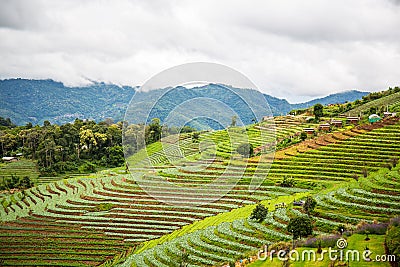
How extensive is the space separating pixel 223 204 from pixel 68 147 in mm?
35607

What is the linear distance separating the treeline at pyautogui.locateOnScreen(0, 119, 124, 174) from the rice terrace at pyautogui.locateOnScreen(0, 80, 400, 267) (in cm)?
947

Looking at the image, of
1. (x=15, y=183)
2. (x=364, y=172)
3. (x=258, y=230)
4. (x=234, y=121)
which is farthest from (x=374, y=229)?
(x=15, y=183)

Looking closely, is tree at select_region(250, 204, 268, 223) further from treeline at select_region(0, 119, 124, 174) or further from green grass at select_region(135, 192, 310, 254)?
treeline at select_region(0, 119, 124, 174)

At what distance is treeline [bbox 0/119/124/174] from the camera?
153 feet

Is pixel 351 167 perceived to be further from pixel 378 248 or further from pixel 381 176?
pixel 378 248

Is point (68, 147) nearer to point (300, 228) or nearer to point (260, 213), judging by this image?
point (260, 213)

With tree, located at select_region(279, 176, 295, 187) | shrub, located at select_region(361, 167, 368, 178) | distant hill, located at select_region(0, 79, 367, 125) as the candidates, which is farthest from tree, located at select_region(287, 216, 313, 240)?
distant hill, located at select_region(0, 79, 367, 125)

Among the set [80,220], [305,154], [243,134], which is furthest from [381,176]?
[80,220]

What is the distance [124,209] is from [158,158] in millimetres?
12827

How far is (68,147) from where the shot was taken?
52.5m

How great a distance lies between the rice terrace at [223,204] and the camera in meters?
11.9

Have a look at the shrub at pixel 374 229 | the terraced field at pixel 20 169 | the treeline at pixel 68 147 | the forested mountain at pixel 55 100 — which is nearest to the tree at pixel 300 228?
the shrub at pixel 374 229

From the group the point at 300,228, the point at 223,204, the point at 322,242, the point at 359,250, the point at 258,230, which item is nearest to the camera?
the point at 359,250

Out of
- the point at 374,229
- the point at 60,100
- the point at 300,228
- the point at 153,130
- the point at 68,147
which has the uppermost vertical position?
the point at 60,100
